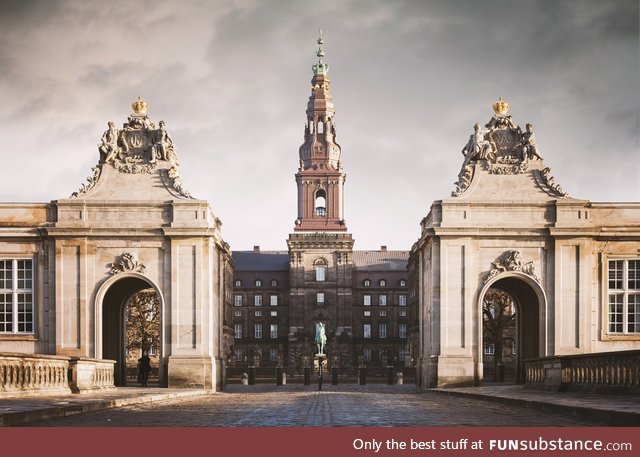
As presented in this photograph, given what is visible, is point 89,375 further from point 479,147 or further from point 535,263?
point 479,147

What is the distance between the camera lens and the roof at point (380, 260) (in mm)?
148375

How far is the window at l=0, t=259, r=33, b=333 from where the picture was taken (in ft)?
145

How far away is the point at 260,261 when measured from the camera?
492 ft

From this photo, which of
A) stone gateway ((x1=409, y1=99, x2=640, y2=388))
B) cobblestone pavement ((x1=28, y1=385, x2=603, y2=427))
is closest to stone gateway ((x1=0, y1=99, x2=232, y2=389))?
stone gateway ((x1=409, y1=99, x2=640, y2=388))

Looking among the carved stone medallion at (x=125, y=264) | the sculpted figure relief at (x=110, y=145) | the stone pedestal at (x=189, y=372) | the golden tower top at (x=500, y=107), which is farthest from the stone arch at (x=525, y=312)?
the sculpted figure relief at (x=110, y=145)

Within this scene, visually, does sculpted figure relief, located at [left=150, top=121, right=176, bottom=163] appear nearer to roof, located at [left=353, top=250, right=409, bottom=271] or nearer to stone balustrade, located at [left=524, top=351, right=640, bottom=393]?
stone balustrade, located at [left=524, top=351, right=640, bottom=393]

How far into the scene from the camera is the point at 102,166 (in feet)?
147

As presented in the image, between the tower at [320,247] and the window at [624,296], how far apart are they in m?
90.9

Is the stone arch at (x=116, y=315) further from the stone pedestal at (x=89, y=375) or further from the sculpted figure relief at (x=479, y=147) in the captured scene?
the sculpted figure relief at (x=479, y=147)

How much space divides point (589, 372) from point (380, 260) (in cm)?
12372

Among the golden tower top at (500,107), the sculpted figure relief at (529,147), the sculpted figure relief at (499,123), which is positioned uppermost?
the golden tower top at (500,107)

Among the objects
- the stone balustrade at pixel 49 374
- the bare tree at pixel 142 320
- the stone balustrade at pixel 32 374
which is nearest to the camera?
the stone balustrade at pixel 32 374

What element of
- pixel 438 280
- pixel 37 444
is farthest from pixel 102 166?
pixel 37 444

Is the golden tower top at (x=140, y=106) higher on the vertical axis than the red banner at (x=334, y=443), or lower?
higher
